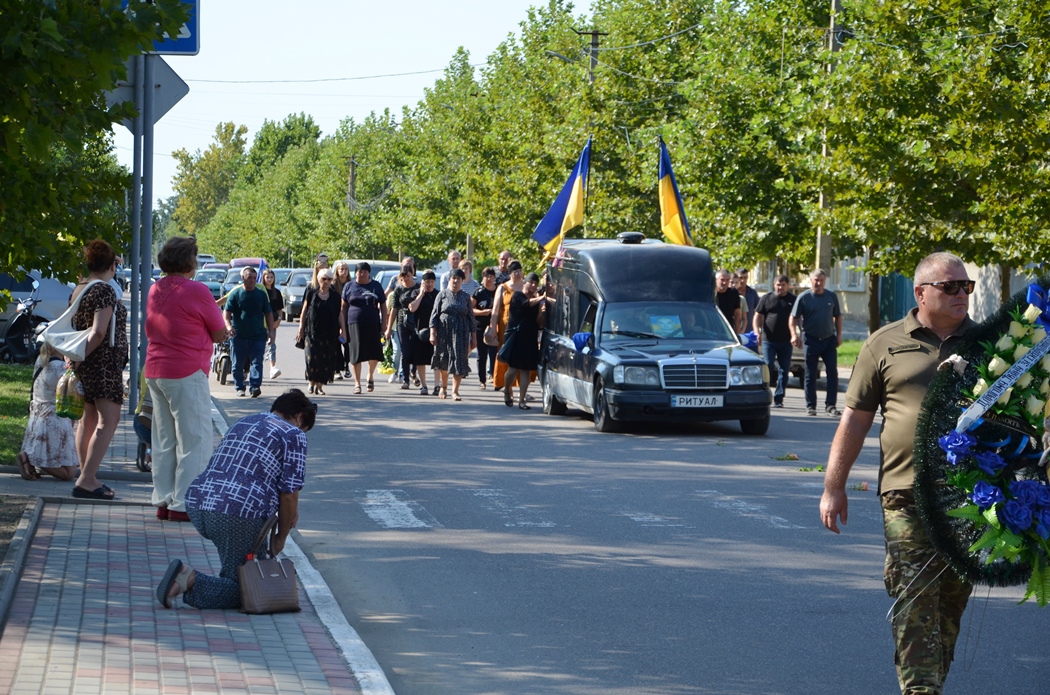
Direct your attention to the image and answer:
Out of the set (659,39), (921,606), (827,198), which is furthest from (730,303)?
(659,39)

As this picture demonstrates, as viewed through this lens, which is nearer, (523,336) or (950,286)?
(950,286)

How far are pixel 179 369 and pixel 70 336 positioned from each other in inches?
43.1

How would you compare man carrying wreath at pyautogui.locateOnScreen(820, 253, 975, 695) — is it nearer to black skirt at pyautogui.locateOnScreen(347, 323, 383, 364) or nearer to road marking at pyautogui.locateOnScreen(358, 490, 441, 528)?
road marking at pyautogui.locateOnScreen(358, 490, 441, 528)

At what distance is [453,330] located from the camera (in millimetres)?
20141

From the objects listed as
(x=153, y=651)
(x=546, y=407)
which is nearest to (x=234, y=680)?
→ (x=153, y=651)

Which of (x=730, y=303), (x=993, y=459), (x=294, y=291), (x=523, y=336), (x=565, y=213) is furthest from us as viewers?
(x=294, y=291)

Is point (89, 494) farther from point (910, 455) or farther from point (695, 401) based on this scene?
point (695, 401)

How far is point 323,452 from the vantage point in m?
14.3

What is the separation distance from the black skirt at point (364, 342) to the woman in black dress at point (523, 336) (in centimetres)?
269

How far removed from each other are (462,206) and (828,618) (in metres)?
43.9

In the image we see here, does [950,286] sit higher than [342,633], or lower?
higher

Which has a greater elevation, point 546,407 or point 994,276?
point 994,276

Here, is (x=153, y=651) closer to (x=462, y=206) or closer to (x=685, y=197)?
(x=685, y=197)

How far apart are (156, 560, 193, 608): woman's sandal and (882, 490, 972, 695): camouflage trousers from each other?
3.31 metres
